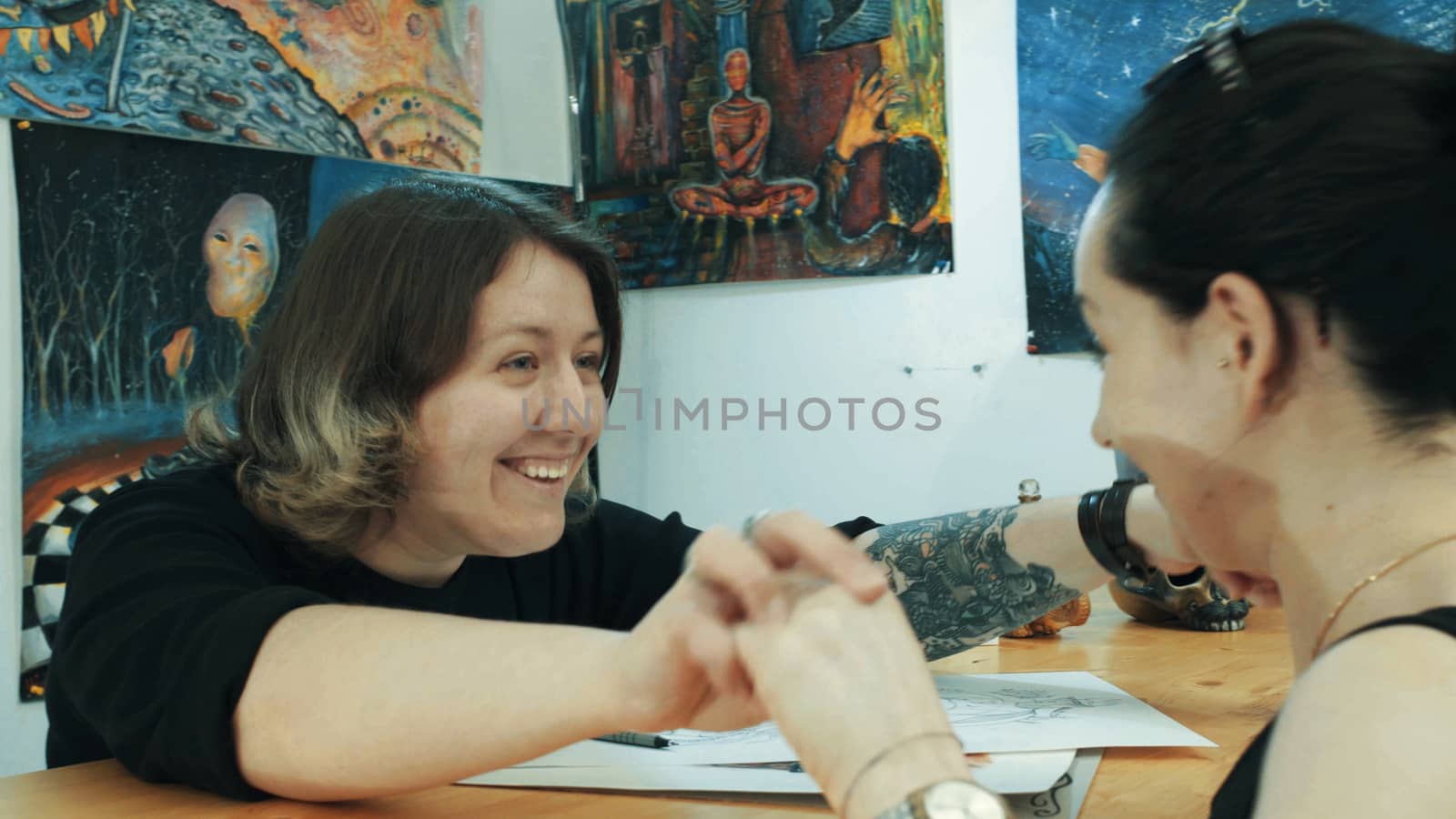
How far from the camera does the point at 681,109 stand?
128 inches

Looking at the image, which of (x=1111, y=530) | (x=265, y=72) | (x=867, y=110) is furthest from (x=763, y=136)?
(x=1111, y=530)

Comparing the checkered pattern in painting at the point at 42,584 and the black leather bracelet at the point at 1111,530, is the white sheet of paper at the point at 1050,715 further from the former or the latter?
the checkered pattern in painting at the point at 42,584

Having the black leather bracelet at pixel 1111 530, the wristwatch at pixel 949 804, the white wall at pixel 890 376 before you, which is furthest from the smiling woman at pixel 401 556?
the white wall at pixel 890 376

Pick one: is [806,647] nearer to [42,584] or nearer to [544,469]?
[544,469]

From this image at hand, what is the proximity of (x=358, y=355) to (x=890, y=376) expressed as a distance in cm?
195

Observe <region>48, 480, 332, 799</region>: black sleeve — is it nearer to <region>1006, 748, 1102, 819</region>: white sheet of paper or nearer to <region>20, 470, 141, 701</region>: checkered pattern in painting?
<region>1006, 748, 1102, 819</region>: white sheet of paper

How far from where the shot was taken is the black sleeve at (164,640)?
75cm

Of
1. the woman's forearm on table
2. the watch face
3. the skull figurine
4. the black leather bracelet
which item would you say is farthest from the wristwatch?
the skull figurine

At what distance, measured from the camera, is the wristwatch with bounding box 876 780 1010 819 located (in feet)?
1.48

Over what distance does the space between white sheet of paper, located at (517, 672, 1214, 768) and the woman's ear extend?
37 centimetres

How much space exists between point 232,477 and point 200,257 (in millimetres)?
1505

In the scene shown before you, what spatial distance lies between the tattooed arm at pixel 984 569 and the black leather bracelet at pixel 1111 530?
0.05 feet

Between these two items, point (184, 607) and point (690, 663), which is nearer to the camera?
point (690, 663)

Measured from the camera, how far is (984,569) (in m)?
1.26
